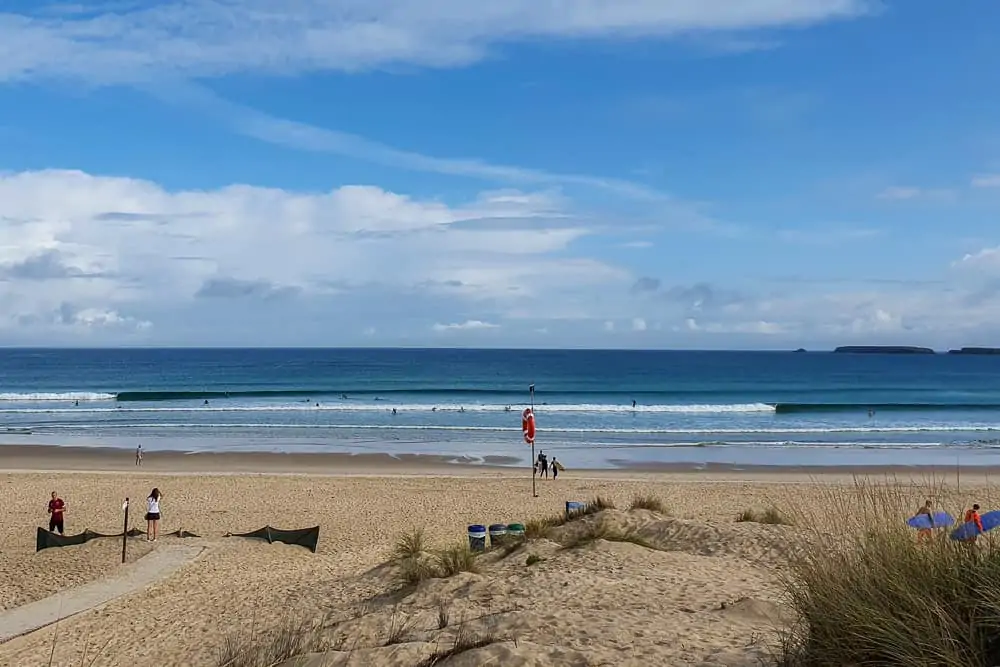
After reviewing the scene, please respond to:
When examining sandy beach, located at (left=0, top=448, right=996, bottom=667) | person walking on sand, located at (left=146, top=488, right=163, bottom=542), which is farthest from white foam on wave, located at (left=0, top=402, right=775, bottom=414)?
person walking on sand, located at (left=146, top=488, right=163, bottom=542)

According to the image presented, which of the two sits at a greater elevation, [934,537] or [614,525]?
[934,537]

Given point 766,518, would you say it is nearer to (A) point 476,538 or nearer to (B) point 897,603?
(A) point 476,538

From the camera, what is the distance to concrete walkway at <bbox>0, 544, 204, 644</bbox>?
430 inches

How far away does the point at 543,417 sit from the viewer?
4722 centimetres

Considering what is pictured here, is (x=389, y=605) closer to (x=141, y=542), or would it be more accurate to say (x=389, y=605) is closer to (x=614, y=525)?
(x=614, y=525)

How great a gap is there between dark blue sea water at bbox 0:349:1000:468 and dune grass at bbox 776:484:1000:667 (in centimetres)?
2468

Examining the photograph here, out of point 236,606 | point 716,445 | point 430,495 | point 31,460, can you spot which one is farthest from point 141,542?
point 716,445

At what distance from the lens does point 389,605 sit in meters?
8.80

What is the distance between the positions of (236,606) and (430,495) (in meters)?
11.6

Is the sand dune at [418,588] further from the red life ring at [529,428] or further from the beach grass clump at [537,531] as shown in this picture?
the red life ring at [529,428]

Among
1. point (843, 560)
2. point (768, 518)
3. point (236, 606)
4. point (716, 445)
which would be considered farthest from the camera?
point (716, 445)

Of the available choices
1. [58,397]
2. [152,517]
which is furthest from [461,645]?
[58,397]

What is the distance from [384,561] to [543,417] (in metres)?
34.8

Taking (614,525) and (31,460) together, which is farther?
(31,460)
